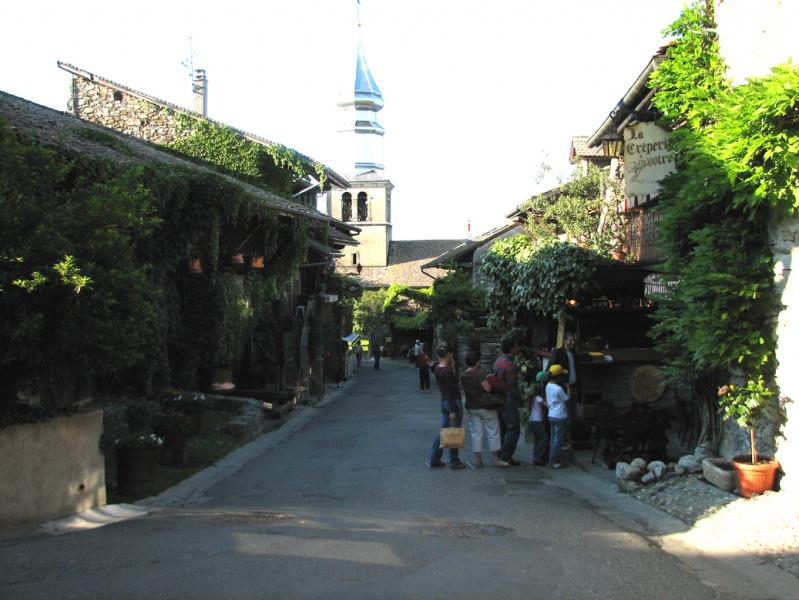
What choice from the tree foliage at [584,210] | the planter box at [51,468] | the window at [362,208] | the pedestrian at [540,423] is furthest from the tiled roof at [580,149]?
the window at [362,208]

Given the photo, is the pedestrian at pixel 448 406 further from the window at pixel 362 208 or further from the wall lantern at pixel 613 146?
the window at pixel 362 208

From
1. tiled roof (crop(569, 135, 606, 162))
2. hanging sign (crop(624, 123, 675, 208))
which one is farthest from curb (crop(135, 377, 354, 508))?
tiled roof (crop(569, 135, 606, 162))

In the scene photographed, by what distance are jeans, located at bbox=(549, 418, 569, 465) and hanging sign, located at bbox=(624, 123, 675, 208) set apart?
3.94 meters

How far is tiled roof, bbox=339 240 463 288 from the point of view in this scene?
78062 mm

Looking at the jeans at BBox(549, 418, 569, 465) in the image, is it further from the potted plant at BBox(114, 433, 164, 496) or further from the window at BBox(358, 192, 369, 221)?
the window at BBox(358, 192, 369, 221)

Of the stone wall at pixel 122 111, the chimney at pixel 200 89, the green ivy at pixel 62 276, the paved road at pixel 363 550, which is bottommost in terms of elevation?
the paved road at pixel 363 550

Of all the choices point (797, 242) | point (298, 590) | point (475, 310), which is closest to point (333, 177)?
point (475, 310)

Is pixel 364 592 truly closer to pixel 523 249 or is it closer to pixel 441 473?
pixel 441 473

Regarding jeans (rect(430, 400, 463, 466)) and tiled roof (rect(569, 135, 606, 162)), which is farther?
tiled roof (rect(569, 135, 606, 162))

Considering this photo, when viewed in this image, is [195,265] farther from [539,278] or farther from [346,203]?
[346,203]

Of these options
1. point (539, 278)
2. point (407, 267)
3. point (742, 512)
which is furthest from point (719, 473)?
point (407, 267)

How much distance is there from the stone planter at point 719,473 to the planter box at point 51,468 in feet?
21.4

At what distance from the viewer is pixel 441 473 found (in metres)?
11.3

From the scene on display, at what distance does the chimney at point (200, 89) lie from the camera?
1426 inches
